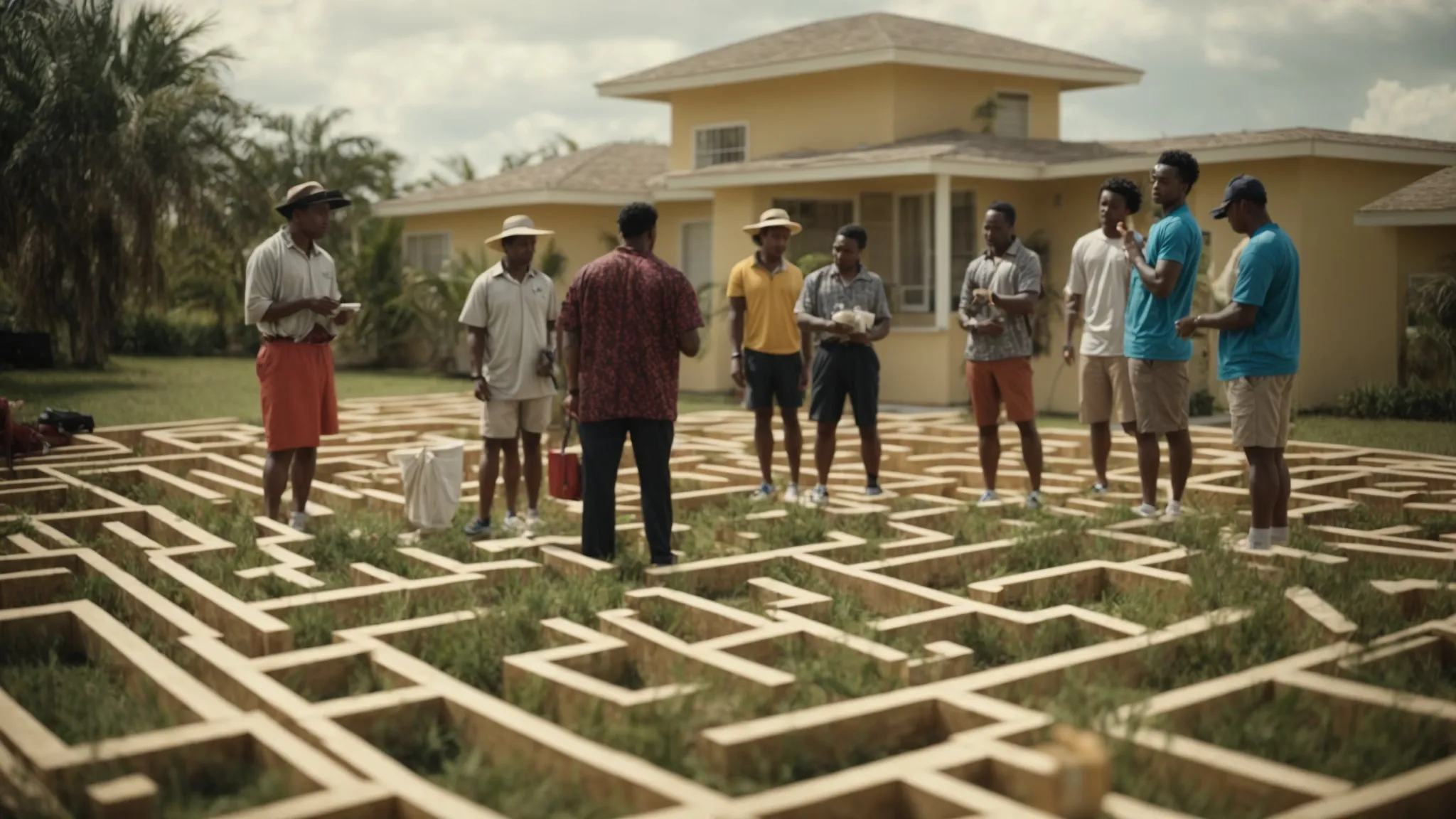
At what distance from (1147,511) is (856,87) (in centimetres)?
1307

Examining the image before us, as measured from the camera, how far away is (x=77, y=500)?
29.8ft

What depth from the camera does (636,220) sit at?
24.0ft

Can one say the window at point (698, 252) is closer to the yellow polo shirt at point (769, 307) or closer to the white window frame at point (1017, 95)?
the white window frame at point (1017, 95)

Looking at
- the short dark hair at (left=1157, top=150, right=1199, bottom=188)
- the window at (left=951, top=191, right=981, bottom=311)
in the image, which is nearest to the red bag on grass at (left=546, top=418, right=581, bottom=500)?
the short dark hair at (left=1157, top=150, right=1199, bottom=188)

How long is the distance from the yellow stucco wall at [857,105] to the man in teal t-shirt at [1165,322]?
12098 mm

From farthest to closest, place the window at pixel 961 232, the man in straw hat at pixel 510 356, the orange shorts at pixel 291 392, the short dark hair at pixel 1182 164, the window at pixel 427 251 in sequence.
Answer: the window at pixel 427 251
the window at pixel 961 232
the man in straw hat at pixel 510 356
the orange shorts at pixel 291 392
the short dark hair at pixel 1182 164

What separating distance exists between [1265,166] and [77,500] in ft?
42.0

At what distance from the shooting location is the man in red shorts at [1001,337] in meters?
8.92

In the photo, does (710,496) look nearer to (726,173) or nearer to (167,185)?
(726,173)

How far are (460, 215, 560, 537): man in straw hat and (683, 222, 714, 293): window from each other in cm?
1395

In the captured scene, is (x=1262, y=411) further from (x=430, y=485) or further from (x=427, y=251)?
(x=427, y=251)

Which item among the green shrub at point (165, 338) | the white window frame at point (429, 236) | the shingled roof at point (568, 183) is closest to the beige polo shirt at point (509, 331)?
the shingled roof at point (568, 183)

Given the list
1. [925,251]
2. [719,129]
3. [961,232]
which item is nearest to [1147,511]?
[961,232]

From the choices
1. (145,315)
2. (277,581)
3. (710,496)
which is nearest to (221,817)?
(277,581)
